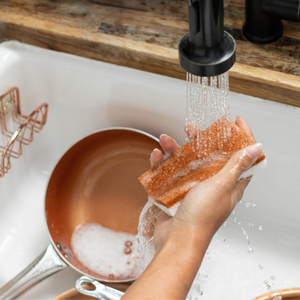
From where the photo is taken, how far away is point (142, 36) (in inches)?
38.4

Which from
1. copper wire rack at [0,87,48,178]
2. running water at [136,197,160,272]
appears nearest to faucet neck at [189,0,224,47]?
running water at [136,197,160,272]

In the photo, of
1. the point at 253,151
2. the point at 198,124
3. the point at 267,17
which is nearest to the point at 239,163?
the point at 253,151

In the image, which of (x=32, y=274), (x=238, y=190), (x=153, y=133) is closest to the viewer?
(x=238, y=190)

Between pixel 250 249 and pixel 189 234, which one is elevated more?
pixel 189 234

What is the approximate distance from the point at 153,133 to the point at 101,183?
222 mm

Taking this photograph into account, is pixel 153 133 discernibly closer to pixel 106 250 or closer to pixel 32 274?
pixel 106 250

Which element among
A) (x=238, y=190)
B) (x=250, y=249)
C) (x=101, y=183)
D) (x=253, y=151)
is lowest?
(x=250, y=249)

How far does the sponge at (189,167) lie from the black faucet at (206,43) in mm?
275

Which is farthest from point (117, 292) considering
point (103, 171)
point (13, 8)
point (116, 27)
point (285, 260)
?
point (13, 8)

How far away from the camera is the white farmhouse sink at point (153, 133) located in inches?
36.5

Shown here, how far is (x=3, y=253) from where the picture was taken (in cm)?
109

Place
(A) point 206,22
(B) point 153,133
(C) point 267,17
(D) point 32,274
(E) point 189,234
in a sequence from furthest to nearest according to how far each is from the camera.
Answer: (B) point 153,133
(D) point 32,274
(C) point 267,17
(E) point 189,234
(A) point 206,22

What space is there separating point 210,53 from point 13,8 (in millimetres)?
830

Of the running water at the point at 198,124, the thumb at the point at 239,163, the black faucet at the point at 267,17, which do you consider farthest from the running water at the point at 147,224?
the black faucet at the point at 267,17
